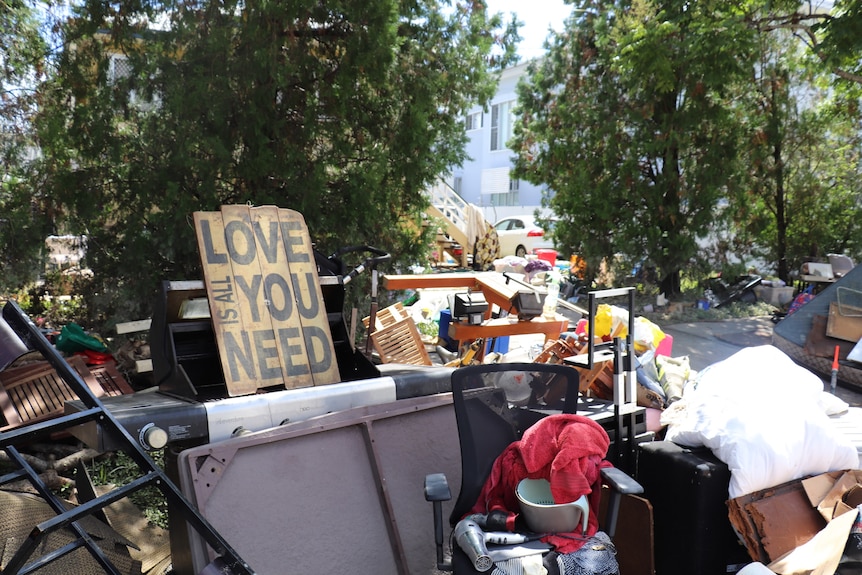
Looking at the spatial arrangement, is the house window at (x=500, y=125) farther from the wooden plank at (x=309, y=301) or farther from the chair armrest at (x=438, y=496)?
the chair armrest at (x=438, y=496)

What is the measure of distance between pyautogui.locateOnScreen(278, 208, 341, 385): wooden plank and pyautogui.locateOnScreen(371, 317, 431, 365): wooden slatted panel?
5.49ft

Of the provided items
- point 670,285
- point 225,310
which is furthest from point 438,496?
point 670,285

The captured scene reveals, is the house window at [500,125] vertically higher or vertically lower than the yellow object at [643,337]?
higher

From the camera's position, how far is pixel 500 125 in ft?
86.5

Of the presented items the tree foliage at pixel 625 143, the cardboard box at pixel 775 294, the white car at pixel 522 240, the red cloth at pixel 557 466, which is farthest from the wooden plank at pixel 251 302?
the white car at pixel 522 240

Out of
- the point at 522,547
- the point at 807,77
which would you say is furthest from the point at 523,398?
the point at 807,77

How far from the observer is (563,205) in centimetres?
1200

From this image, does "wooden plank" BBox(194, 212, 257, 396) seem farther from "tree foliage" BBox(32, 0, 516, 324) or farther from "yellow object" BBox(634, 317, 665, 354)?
"yellow object" BBox(634, 317, 665, 354)

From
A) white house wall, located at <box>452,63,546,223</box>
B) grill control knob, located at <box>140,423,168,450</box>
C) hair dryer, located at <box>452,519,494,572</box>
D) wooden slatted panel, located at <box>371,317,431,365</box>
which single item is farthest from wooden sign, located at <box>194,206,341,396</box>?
white house wall, located at <box>452,63,546,223</box>

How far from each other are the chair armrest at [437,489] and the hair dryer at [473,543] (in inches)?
5.5

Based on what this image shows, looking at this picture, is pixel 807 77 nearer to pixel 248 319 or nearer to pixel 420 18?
pixel 420 18

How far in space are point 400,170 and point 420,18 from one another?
1.63 m

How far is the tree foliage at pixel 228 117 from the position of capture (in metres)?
6.58

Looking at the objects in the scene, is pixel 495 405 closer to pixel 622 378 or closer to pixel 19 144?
pixel 622 378
